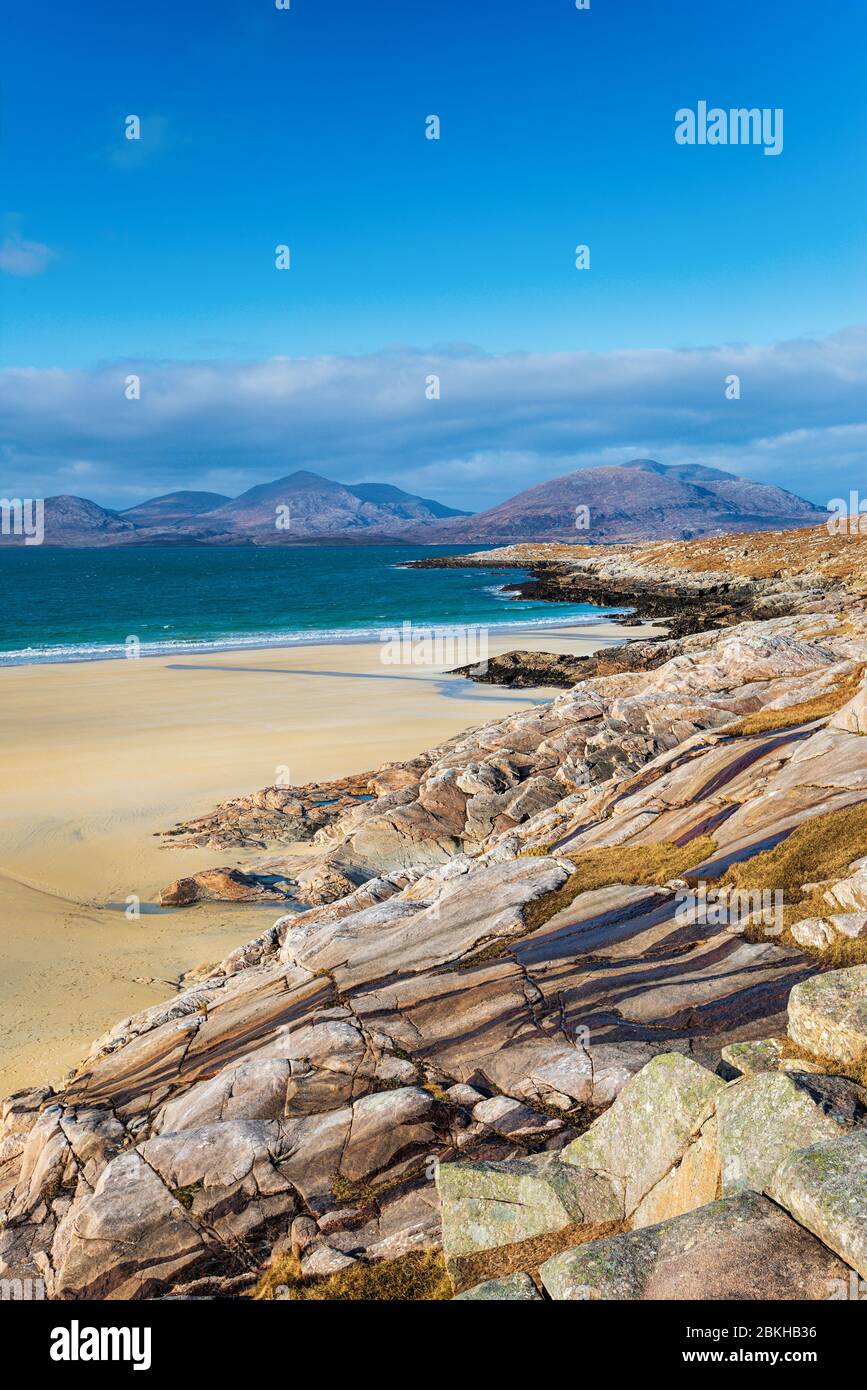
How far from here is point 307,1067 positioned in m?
9.20

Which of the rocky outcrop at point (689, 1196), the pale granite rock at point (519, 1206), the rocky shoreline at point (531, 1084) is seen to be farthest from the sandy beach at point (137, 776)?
the rocky outcrop at point (689, 1196)

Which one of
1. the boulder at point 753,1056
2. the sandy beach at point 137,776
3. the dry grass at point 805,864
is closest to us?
the boulder at point 753,1056

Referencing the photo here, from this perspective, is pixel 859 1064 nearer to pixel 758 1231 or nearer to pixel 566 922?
pixel 758 1231

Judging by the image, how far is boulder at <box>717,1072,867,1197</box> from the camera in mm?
5762

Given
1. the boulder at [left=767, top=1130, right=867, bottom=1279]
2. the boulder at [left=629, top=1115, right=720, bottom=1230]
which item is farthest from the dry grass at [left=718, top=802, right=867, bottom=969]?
the boulder at [left=767, top=1130, right=867, bottom=1279]

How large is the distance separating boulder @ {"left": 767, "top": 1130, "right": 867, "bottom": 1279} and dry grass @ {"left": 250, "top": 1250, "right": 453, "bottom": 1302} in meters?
2.75

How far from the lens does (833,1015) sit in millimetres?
6824

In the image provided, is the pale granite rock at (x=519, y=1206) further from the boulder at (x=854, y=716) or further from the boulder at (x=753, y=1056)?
the boulder at (x=854, y=716)

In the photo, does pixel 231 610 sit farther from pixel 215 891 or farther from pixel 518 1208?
pixel 518 1208

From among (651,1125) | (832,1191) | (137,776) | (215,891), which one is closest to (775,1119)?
(832,1191)

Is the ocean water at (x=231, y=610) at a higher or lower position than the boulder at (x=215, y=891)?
higher

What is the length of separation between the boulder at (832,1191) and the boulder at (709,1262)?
13 centimetres

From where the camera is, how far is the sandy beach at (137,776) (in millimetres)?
15094

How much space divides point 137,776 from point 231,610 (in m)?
70.0
